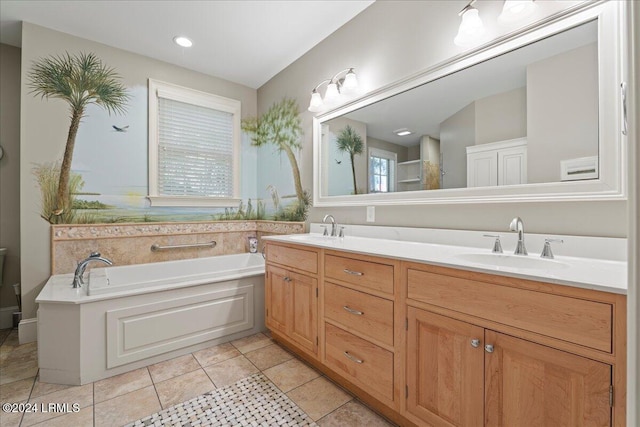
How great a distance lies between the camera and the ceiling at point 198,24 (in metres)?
2.21

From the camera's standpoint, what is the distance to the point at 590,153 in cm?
121

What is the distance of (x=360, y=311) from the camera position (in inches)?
61.1

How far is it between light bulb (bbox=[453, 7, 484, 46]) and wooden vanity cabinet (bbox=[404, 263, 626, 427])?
1230 mm

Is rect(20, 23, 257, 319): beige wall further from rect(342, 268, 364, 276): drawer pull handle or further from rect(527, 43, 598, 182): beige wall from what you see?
rect(527, 43, 598, 182): beige wall

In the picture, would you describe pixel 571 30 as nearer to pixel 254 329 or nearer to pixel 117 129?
pixel 254 329

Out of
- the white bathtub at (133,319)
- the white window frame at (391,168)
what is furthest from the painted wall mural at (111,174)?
the white window frame at (391,168)

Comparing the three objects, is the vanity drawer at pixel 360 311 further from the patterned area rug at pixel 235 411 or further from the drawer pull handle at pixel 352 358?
the patterned area rug at pixel 235 411

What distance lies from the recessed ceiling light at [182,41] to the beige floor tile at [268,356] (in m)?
2.79

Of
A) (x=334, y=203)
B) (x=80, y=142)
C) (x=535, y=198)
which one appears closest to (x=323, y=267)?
(x=334, y=203)

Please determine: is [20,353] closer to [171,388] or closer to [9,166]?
[171,388]

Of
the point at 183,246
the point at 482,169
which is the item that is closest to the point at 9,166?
the point at 183,246

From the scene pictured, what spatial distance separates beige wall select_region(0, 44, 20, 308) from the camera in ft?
8.77

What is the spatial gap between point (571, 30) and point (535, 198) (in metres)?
0.74

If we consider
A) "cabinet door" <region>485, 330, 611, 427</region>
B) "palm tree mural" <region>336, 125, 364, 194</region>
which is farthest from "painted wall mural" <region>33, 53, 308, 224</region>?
"cabinet door" <region>485, 330, 611, 427</region>
